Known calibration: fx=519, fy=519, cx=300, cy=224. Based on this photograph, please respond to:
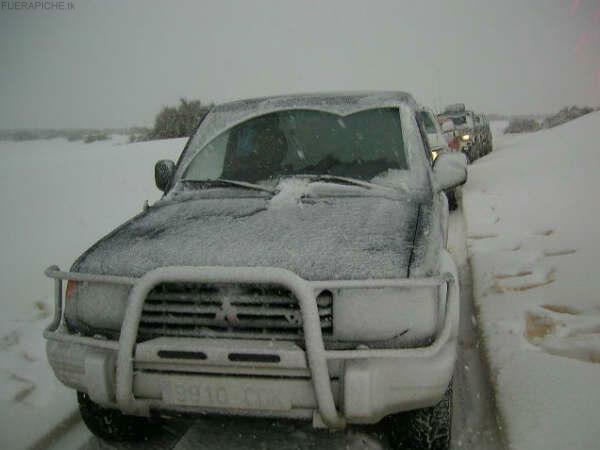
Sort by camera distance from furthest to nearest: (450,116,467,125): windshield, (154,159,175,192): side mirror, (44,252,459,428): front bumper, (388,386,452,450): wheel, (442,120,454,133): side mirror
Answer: (450,116,467,125): windshield → (442,120,454,133): side mirror → (154,159,175,192): side mirror → (388,386,452,450): wheel → (44,252,459,428): front bumper

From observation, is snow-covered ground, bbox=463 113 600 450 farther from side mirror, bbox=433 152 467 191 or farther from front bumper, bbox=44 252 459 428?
side mirror, bbox=433 152 467 191

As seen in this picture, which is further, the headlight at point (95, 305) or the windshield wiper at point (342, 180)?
the windshield wiper at point (342, 180)

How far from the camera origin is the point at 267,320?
2.10 metres

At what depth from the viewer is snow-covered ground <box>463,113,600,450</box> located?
255 cm

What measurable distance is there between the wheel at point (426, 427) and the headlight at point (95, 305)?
132 centimetres

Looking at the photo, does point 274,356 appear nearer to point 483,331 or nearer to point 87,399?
point 87,399

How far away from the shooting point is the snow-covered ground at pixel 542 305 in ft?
8.37

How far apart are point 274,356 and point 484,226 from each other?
5.35m

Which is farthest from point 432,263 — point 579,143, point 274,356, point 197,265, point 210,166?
point 579,143

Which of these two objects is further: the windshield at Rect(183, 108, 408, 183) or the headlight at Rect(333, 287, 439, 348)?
the windshield at Rect(183, 108, 408, 183)

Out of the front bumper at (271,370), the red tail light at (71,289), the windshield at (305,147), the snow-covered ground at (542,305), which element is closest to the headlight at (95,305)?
the red tail light at (71,289)

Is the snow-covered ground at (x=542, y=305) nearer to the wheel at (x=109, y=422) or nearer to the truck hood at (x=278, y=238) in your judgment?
the truck hood at (x=278, y=238)

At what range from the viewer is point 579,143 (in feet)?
40.1

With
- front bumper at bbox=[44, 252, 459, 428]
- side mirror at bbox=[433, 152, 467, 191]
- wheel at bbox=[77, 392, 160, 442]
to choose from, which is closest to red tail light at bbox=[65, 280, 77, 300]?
front bumper at bbox=[44, 252, 459, 428]
